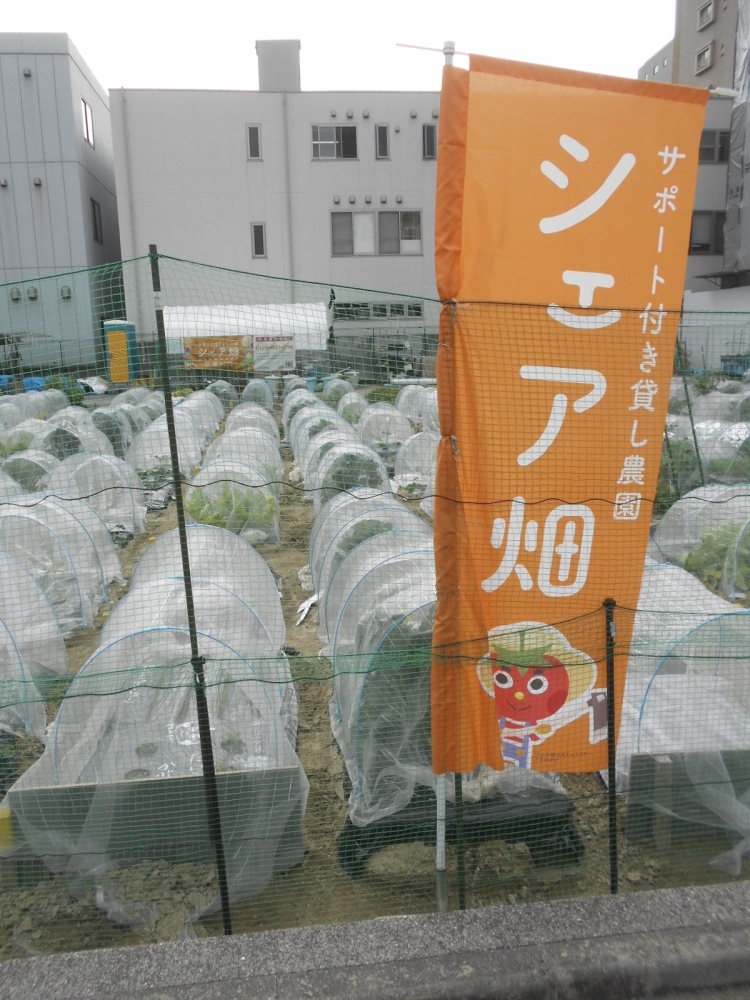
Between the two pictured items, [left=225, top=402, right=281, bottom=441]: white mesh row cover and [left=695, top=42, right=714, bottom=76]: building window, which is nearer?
[left=225, top=402, right=281, bottom=441]: white mesh row cover

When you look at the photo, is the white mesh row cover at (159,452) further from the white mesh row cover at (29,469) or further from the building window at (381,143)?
the building window at (381,143)

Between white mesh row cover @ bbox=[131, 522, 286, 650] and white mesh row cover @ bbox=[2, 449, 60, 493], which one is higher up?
white mesh row cover @ bbox=[2, 449, 60, 493]

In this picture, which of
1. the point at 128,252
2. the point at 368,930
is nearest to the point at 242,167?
the point at 128,252

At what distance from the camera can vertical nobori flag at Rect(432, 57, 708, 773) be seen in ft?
8.09

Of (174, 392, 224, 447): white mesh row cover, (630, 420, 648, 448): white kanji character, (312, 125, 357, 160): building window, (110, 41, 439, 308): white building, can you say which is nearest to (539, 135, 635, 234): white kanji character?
(630, 420, 648, 448): white kanji character

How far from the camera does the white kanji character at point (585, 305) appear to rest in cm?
260

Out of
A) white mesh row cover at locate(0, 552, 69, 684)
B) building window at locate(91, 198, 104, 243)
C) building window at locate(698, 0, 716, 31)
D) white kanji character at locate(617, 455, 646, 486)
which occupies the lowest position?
white mesh row cover at locate(0, 552, 69, 684)

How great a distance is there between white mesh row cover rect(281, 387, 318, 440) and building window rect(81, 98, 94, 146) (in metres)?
13.8

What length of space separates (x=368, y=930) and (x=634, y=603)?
1.58 metres

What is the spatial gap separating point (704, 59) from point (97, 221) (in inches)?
897

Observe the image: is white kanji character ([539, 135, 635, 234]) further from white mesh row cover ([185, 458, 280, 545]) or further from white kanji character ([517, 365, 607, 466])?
white mesh row cover ([185, 458, 280, 545])

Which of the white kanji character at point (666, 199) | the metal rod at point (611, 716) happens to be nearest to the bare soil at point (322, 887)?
the metal rod at point (611, 716)

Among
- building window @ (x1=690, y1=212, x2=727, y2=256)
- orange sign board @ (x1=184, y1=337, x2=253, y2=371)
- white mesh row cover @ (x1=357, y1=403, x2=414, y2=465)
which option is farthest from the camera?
building window @ (x1=690, y1=212, x2=727, y2=256)

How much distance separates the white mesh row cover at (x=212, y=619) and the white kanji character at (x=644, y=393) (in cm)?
261
